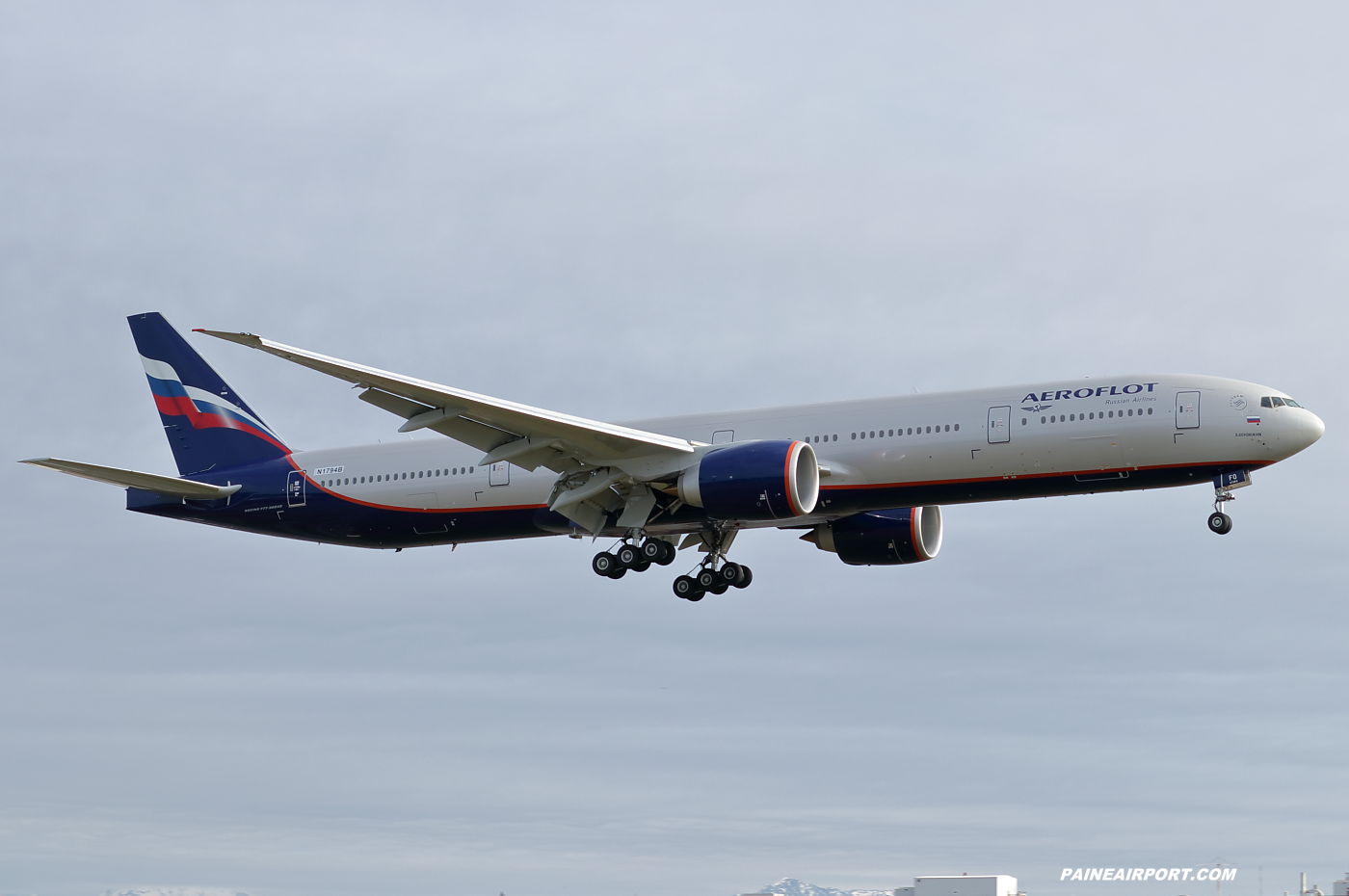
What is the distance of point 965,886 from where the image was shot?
56.1 meters

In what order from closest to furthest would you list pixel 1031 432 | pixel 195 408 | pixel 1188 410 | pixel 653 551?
pixel 1188 410
pixel 1031 432
pixel 653 551
pixel 195 408

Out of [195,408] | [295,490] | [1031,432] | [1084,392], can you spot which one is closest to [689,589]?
[1031,432]

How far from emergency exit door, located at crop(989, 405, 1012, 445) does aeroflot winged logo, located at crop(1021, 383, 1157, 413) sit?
423mm

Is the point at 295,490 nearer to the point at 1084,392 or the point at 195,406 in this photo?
the point at 195,406

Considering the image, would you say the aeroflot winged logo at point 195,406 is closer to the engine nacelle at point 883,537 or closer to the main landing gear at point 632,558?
the main landing gear at point 632,558

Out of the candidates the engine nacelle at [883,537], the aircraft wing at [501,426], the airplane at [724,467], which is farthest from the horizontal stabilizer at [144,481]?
the engine nacelle at [883,537]

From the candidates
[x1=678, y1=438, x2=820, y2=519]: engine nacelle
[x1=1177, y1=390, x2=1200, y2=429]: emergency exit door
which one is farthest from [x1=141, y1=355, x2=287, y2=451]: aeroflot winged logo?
[x1=1177, y1=390, x2=1200, y2=429]: emergency exit door

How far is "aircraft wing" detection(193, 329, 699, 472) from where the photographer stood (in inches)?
1356

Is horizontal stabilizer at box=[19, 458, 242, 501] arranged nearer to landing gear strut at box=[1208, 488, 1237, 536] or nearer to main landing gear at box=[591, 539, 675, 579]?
main landing gear at box=[591, 539, 675, 579]

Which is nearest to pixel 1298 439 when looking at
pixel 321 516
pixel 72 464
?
pixel 321 516

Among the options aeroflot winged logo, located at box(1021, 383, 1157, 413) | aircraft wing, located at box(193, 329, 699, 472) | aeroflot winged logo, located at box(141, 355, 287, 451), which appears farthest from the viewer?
aeroflot winged logo, located at box(141, 355, 287, 451)

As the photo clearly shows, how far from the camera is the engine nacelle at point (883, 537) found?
1708 inches

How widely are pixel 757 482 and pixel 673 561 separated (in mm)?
6235

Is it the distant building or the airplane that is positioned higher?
the airplane
